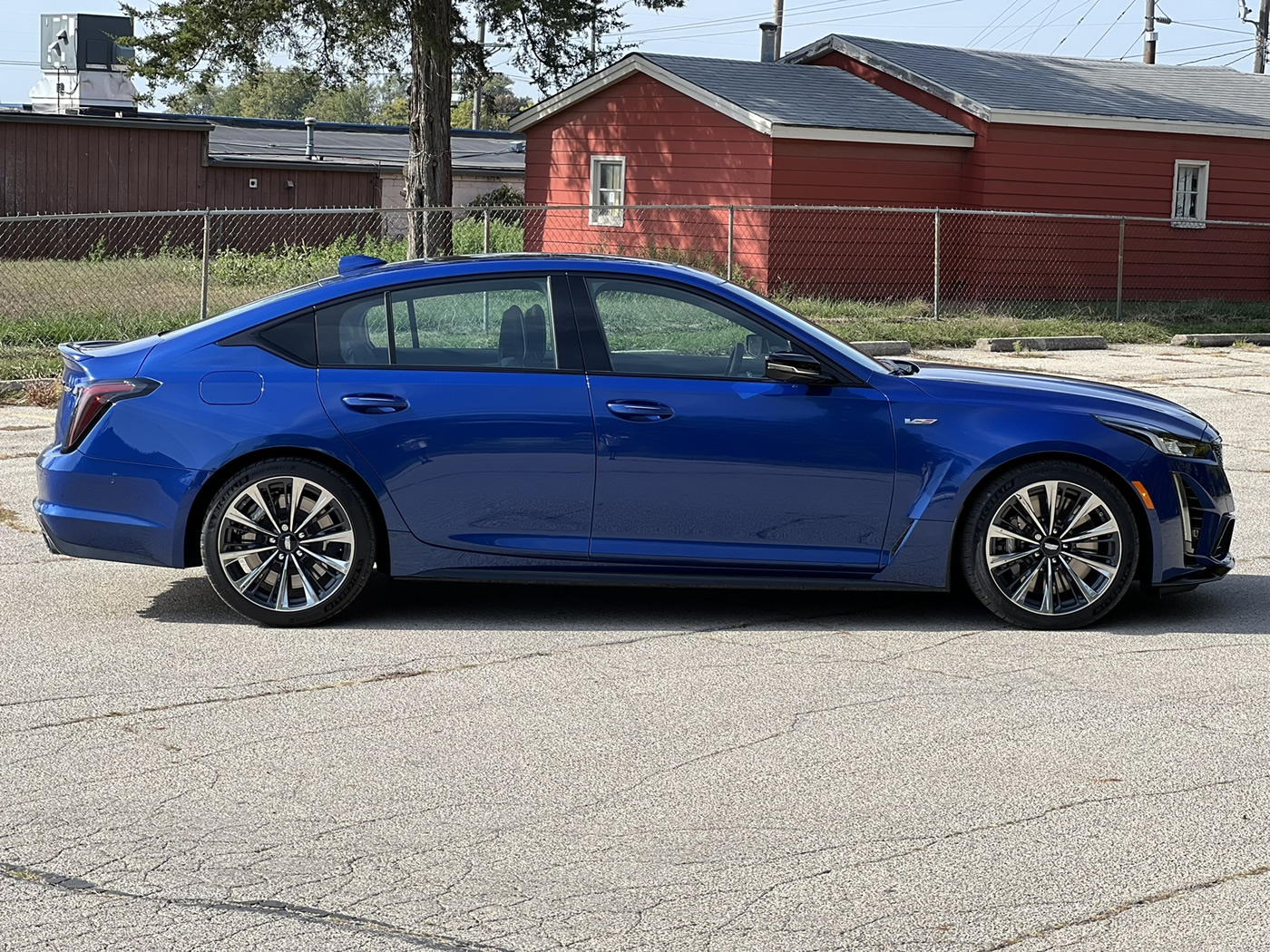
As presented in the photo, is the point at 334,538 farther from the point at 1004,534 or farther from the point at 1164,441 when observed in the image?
the point at 1164,441

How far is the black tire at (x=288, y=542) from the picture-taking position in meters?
6.39

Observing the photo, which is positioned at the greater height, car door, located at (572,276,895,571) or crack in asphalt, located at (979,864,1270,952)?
car door, located at (572,276,895,571)

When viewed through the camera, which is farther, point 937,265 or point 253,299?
point 937,265

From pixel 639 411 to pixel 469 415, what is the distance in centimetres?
67

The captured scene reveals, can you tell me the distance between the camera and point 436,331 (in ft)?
21.6

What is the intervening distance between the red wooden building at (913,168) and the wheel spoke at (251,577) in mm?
18725

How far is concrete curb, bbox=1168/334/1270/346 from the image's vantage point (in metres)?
21.4

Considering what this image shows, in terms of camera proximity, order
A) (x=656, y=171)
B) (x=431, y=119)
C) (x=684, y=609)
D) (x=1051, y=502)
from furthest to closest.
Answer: (x=656, y=171) < (x=431, y=119) < (x=684, y=609) < (x=1051, y=502)

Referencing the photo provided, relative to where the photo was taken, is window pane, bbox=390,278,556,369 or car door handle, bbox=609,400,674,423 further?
window pane, bbox=390,278,556,369

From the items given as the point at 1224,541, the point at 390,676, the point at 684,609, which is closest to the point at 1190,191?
the point at 1224,541

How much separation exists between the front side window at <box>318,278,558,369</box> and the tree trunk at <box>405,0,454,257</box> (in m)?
15.3

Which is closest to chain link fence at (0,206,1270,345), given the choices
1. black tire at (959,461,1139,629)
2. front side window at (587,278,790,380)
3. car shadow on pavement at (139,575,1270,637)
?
car shadow on pavement at (139,575,1270,637)

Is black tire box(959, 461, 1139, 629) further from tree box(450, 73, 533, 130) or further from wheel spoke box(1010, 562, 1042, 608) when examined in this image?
tree box(450, 73, 533, 130)

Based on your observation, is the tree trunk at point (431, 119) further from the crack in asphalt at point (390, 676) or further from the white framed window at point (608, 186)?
the crack in asphalt at point (390, 676)
